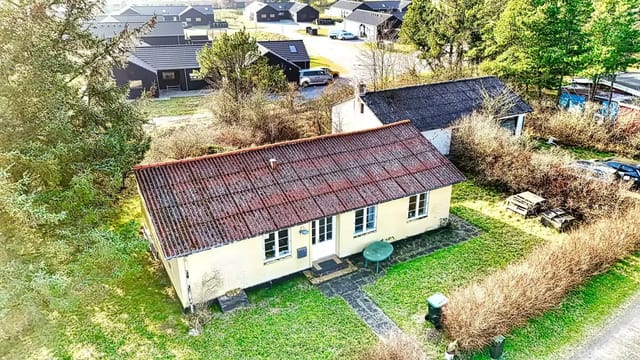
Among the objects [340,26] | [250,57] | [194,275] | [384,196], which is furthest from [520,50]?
[340,26]

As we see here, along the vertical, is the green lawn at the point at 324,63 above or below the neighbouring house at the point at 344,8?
below

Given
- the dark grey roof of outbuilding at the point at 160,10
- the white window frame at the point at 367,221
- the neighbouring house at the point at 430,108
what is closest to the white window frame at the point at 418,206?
the white window frame at the point at 367,221

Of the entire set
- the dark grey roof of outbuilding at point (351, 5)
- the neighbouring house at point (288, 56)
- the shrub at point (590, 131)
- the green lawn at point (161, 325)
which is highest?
the dark grey roof of outbuilding at point (351, 5)

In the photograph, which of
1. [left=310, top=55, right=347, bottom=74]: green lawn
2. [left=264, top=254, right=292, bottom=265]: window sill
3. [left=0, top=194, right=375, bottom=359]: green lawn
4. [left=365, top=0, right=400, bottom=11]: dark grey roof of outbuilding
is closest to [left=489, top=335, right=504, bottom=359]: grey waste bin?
[left=0, top=194, right=375, bottom=359]: green lawn

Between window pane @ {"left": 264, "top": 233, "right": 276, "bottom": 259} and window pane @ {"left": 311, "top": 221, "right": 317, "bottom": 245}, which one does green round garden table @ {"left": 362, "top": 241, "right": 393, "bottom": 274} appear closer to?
window pane @ {"left": 311, "top": 221, "right": 317, "bottom": 245}

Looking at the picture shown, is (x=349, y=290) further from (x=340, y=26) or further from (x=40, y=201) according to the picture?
(x=340, y=26)

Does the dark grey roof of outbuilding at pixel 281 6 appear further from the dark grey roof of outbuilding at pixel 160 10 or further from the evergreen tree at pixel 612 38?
the evergreen tree at pixel 612 38
